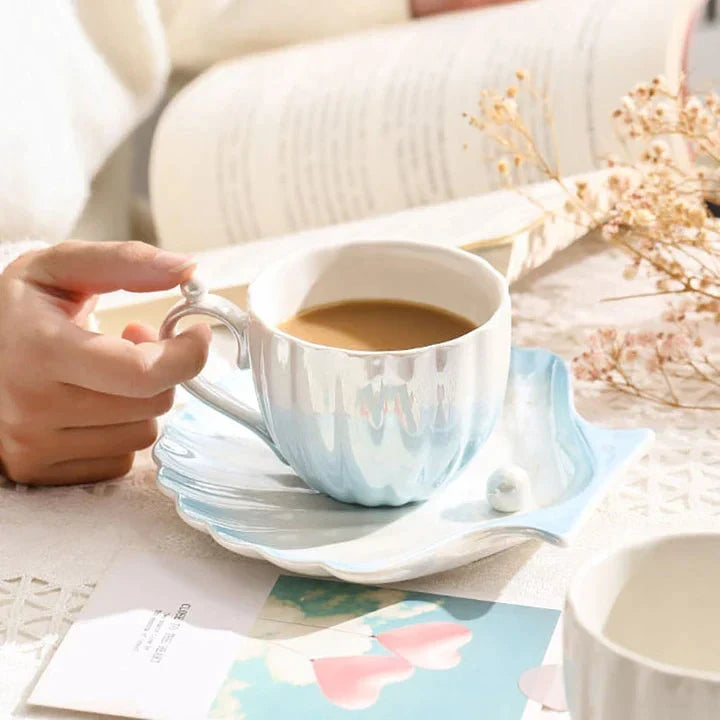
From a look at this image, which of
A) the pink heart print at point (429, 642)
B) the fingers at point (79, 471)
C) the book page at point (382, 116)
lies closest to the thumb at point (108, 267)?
the fingers at point (79, 471)

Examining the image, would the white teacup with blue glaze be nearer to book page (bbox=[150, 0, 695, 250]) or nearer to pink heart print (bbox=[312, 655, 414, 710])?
pink heart print (bbox=[312, 655, 414, 710])

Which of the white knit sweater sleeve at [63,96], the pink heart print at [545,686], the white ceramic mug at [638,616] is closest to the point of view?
the white ceramic mug at [638,616]

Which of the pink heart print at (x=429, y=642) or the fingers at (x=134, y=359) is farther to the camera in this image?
the fingers at (x=134, y=359)

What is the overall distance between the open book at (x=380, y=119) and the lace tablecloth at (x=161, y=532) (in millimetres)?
270

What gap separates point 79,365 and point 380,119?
0.54 m

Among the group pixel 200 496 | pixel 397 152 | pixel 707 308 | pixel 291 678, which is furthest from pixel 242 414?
pixel 397 152

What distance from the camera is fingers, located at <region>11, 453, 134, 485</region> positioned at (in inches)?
29.9

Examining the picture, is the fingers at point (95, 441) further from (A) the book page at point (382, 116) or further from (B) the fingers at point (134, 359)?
(A) the book page at point (382, 116)

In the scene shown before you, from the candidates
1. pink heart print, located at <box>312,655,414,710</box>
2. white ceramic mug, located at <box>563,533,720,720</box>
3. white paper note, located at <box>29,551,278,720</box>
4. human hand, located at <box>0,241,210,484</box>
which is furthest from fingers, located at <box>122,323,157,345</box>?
white ceramic mug, located at <box>563,533,720,720</box>

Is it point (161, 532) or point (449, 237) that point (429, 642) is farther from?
point (449, 237)

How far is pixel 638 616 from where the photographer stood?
49 centimetres

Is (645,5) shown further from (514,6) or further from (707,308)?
(707,308)

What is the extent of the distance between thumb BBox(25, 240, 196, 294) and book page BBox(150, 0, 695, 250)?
0.46 metres

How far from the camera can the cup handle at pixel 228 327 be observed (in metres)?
0.70
